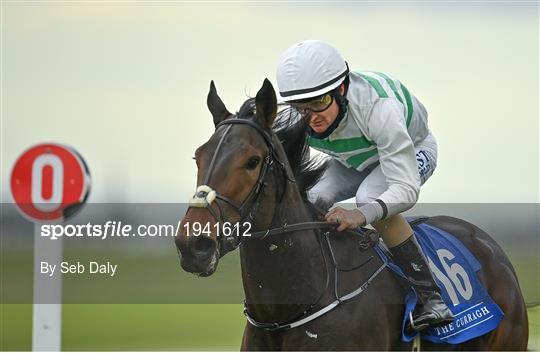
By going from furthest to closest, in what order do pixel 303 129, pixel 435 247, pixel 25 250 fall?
1. pixel 25 250
2. pixel 435 247
3. pixel 303 129

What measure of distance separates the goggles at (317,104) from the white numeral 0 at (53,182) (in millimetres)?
1115

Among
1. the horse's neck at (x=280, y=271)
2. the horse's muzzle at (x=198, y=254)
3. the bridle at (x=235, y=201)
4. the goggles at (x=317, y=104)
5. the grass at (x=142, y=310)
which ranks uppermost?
the goggles at (x=317, y=104)

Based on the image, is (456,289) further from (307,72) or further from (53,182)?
(53,182)

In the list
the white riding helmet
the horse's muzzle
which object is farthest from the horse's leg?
the horse's muzzle

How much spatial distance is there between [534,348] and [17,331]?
9.25 ft

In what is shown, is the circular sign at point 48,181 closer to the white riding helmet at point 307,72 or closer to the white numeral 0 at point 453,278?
the white riding helmet at point 307,72

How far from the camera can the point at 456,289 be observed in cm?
352

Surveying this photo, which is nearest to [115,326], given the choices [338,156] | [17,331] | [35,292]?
[17,331]

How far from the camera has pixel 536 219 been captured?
4.50 meters

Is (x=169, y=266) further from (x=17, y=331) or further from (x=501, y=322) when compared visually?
(x=501, y=322)

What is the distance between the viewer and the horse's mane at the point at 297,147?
3.34m

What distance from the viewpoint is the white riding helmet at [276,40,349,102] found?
315 cm

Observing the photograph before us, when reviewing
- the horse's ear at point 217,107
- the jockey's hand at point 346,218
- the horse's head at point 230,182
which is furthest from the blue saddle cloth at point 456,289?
the horse's ear at point 217,107

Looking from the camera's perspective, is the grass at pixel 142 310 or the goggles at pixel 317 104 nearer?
the goggles at pixel 317 104
